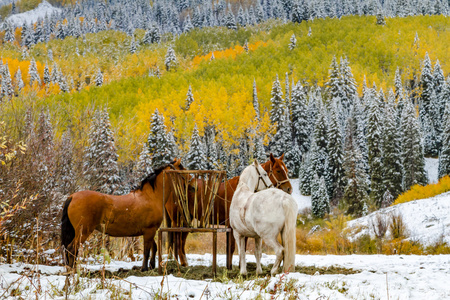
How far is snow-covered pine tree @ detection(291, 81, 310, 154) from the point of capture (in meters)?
66.4

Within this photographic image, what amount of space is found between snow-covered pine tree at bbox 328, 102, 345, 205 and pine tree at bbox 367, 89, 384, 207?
3.52 metres

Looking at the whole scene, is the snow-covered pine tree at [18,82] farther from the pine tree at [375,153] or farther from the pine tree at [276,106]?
the pine tree at [375,153]

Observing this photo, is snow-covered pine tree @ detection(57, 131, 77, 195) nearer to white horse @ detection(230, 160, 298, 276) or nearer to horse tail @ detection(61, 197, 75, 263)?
horse tail @ detection(61, 197, 75, 263)

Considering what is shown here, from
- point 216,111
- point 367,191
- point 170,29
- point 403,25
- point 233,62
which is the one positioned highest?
point 170,29

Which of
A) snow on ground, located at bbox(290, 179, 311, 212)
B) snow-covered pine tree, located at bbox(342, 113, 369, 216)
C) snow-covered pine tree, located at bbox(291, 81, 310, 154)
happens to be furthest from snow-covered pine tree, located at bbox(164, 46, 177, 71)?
snow-covered pine tree, located at bbox(342, 113, 369, 216)

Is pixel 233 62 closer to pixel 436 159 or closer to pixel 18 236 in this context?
pixel 436 159

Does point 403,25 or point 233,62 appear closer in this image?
point 233,62

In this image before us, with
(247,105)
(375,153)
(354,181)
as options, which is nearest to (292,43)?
(247,105)

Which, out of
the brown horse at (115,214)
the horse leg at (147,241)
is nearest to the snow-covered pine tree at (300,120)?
the brown horse at (115,214)

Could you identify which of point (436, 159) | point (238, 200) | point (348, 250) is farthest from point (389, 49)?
point (238, 200)

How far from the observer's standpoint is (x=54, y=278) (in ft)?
22.3

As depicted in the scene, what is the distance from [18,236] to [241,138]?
57251 millimetres

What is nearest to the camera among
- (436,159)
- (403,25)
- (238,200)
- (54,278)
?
(54,278)

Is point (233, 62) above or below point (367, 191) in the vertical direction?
above
